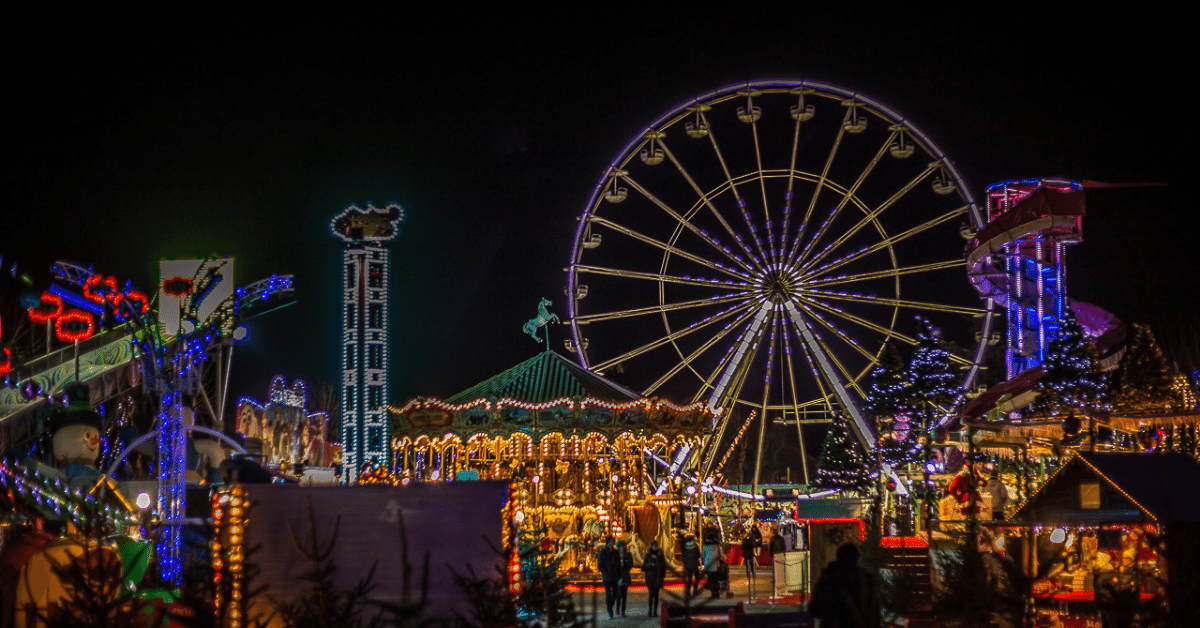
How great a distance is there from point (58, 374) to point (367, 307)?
9.69m

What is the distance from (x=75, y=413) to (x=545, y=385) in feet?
32.6

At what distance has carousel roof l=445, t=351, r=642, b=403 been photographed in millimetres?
24203

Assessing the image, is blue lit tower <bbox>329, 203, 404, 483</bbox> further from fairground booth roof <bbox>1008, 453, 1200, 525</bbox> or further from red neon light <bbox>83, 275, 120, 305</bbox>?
fairground booth roof <bbox>1008, 453, 1200, 525</bbox>

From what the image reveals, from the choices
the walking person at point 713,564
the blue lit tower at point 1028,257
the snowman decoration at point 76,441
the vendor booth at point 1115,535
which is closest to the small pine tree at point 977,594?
the vendor booth at point 1115,535

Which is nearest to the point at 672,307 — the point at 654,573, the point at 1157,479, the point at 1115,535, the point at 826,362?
the point at 826,362

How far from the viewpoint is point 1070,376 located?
77.9 feet

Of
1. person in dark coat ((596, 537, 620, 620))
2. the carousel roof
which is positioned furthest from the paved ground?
the carousel roof

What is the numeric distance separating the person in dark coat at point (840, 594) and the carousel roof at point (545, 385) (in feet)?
53.5

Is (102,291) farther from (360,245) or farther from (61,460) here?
(360,245)

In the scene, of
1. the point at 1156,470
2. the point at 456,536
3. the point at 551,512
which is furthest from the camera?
the point at 551,512

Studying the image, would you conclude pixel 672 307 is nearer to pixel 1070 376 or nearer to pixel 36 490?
pixel 1070 376

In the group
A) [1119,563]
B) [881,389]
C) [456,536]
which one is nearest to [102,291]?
[456,536]

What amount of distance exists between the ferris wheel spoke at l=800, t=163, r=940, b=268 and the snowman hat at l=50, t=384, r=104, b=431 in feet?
53.1

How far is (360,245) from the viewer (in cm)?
2986
